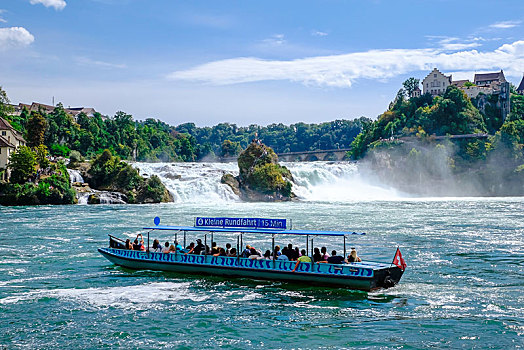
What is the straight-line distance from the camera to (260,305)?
20672mm

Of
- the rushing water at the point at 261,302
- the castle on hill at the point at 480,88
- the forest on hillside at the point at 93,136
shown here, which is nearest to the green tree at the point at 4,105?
the forest on hillside at the point at 93,136

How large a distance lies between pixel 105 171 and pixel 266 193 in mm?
21784

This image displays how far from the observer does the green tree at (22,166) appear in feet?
224

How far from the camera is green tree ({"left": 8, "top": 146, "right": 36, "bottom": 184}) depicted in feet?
224

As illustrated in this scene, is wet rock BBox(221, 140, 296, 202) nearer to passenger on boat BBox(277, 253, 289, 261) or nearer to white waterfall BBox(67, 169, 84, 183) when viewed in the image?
white waterfall BBox(67, 169, 84, 183)

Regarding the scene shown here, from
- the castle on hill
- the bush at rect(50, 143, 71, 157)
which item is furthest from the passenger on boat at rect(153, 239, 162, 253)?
the castle on hill

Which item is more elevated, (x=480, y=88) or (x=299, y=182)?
(x=480, y=88)

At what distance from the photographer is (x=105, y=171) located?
75.2m

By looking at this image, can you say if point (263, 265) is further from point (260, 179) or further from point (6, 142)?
point (6, 142)

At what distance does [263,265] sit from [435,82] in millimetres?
120172

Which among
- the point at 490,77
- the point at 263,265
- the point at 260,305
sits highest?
the point at 490,77

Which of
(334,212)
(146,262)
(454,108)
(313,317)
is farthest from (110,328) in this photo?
→ (454,108)

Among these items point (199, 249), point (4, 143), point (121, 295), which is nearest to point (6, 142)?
point (4, 143)

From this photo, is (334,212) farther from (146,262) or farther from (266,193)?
(146,262)
